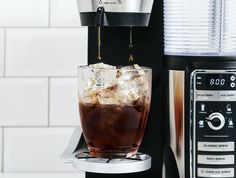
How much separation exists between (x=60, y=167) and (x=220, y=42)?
54 centimetres

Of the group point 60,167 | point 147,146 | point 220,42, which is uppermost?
point 220,42

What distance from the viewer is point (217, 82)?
574 mm

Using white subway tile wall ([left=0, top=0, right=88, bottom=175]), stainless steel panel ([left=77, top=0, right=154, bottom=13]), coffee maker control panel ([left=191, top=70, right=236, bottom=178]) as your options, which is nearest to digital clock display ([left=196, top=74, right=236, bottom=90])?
coffee maker control panel ([left=191, top=70, right=236, bottom=178])

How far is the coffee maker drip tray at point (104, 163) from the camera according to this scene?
1.96 feet

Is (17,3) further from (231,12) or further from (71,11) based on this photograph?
(231,12)

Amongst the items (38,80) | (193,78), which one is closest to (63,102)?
(38,80)

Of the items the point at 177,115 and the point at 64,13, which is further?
the point at 64,13

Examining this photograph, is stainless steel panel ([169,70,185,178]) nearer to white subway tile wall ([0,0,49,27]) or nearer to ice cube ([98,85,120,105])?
ice cube ([98,85,120,105])

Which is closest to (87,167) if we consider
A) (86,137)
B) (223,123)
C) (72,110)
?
(86,137)

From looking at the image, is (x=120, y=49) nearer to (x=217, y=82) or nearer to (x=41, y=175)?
(x=217, y=82)

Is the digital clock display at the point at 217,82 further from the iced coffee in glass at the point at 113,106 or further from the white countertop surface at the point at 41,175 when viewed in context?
the white countertop surface at the point at 41,175

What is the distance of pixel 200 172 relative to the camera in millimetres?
582

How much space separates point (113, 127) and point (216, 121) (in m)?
0.11

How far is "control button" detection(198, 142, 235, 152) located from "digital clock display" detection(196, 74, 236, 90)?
0.05 m
